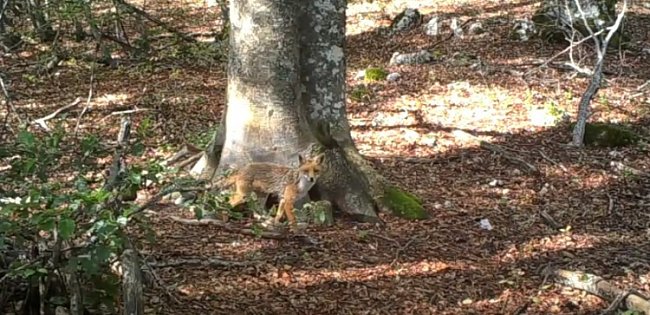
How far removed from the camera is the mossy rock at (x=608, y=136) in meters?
8.52

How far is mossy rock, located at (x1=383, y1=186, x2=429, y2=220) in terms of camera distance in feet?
20.7

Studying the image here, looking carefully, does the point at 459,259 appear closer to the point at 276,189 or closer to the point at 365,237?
the point at 365,237

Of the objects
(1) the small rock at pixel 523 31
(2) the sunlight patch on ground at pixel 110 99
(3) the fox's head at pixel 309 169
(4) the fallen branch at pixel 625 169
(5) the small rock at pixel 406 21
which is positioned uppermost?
(5) the small rock at pixel 406 21

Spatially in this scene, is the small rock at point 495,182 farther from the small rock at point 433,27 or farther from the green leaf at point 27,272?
the small rock at point 433,27

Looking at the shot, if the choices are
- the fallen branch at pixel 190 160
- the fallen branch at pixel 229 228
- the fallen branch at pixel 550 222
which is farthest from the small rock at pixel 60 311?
the fallen branch at pixel 550 222

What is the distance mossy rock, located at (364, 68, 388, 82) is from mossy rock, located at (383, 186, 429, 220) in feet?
16.9

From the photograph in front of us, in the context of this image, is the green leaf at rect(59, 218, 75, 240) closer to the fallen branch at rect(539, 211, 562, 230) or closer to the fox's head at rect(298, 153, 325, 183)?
the fox's head at rect(298, 153, 325, 183)

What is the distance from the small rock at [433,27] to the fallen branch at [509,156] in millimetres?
6182

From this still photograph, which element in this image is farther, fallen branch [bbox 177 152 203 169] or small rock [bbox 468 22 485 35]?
small rock [bbox 468 22 485 35]

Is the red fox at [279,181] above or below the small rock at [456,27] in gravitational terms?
below

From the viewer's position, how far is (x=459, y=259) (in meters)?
5.66

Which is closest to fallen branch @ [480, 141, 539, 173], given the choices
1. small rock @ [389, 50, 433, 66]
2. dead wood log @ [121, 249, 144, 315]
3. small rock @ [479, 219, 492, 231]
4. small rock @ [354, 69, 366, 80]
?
small rock @ [479, 219, 492, 231]

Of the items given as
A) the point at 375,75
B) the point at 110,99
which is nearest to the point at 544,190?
the point at 375,75

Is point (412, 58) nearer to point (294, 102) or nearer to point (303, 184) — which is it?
point (294, 102)
